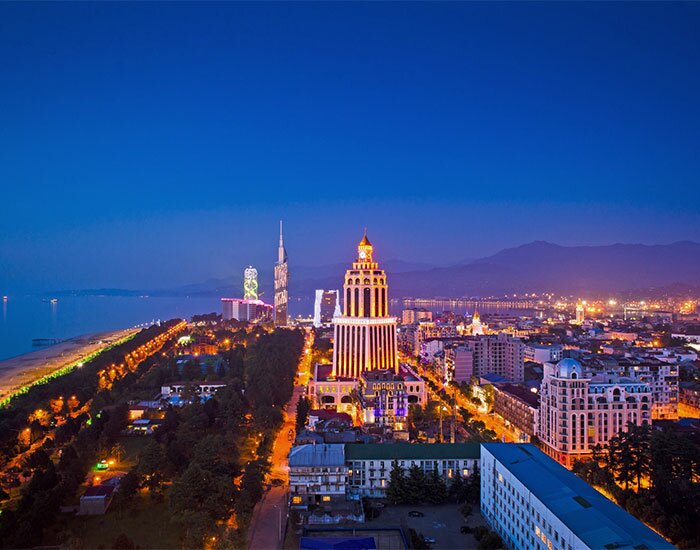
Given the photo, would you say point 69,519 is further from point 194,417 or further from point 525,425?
point 525,425

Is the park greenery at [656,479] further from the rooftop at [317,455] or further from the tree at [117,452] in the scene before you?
the tree at [117,452]

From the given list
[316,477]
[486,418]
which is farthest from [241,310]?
[316,477]

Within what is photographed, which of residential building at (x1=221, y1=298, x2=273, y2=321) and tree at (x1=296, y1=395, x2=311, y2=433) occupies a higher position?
residential building at (x1=221, y1=298, x2=273, y2=321)

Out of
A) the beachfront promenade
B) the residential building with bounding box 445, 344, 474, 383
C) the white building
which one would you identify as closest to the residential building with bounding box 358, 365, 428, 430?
the residential building with bounding box 445, 344, 474, 383

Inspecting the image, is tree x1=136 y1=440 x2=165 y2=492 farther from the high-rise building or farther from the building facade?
the high-rise building

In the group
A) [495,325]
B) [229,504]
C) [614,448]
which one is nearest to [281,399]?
[229,504]
